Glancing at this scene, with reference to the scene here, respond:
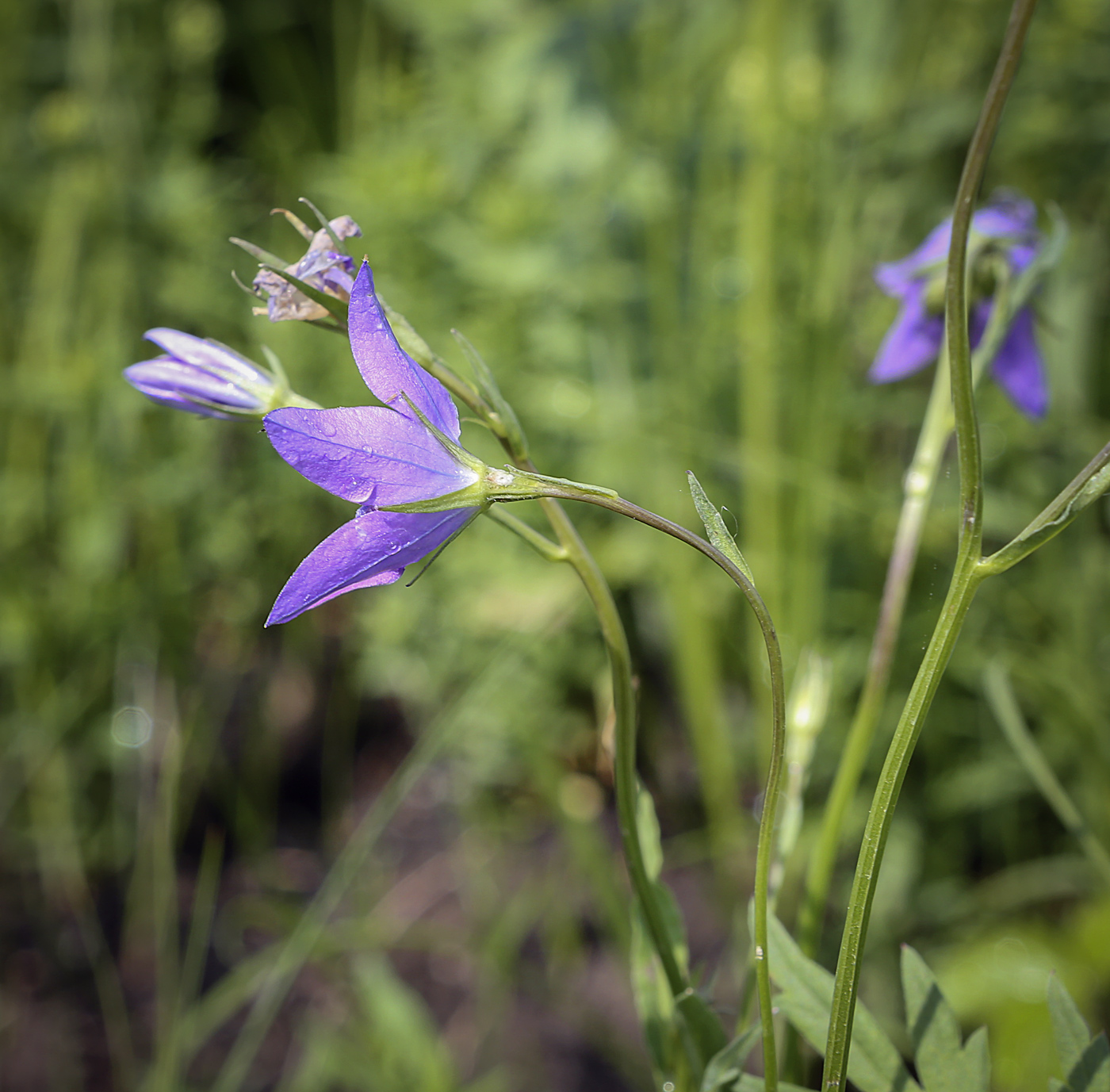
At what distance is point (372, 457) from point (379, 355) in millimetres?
39

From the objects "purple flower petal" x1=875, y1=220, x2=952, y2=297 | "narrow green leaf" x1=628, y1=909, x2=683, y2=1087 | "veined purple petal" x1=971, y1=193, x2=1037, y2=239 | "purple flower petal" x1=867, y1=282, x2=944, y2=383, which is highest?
"veined purple petal" x1=971, y1=193, x2=1037, y2=239

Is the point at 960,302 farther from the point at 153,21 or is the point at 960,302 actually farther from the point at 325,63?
the point at 325,63

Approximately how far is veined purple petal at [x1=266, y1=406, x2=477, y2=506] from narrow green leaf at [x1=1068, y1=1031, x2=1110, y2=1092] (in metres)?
0.35

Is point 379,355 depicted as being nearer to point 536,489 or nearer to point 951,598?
point 536,489

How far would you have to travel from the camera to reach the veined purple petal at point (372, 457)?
0.37m

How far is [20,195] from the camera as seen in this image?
1.83m

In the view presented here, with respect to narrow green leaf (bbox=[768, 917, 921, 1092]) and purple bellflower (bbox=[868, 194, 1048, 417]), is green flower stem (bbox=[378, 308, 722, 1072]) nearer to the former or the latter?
narrow green leaf (bbox=[768, 917, 921, 1092])

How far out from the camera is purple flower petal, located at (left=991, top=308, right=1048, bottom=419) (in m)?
0.68

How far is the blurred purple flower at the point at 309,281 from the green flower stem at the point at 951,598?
265mm

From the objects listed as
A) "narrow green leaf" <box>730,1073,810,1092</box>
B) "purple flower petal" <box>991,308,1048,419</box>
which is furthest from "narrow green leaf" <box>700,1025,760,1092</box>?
"purple flower petal" <box>991,308,1048,419</box>

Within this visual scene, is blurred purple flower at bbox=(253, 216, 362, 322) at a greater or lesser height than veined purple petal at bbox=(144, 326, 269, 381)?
greater

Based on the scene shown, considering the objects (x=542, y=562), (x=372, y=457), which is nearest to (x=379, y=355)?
(x=372, y=457)

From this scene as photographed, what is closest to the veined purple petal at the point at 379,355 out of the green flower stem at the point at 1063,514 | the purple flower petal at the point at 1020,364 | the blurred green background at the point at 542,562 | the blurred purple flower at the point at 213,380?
the blurred purple flower at the point at 213,380

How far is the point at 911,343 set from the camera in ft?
2.28
